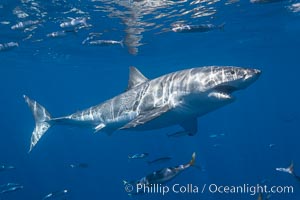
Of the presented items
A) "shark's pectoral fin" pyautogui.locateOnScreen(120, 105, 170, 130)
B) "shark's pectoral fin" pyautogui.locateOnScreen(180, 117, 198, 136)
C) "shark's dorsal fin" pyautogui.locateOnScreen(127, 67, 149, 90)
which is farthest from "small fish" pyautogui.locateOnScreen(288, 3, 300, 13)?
"shark's pectoral fin" pyautogui.locateOnScreen(120, 105, 170, 130)

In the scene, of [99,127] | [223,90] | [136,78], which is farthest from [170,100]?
[99,127]

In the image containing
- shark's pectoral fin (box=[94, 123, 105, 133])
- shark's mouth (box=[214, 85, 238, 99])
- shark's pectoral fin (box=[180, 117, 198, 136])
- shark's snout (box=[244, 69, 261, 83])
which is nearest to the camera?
shark's snout (box=[244, 69, 261, 83])

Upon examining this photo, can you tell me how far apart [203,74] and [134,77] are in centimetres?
327

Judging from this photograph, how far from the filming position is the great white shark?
7074 mm

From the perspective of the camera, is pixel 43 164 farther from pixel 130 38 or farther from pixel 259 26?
pixel 259 26

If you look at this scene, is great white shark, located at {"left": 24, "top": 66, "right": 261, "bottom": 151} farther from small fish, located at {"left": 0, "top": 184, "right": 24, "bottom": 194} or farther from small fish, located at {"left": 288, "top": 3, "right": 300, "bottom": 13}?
small fish, located at {"left": 288, "top": 3, "right": 300, "bottom": 13}

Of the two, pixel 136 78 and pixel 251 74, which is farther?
pixel 136 78

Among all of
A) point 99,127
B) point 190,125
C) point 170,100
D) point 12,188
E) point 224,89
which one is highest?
point 224,89

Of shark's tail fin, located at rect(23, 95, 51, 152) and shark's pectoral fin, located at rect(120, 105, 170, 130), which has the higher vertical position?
shark's pectoral fin, located at rect(120, 105, 170, 130)

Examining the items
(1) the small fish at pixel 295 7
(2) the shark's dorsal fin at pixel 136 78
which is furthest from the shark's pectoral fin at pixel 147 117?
(1) the small fish at pixel 295 7

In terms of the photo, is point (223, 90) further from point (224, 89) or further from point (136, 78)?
point (136, 78)

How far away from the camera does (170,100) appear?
8.27 metres

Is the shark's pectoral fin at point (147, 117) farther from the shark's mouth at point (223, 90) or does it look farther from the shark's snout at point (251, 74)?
the shark's snout at point (251, 74)

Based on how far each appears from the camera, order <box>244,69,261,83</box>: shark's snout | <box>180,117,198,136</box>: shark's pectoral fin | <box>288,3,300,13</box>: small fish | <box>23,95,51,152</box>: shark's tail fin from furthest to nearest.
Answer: <box>288,3,300,13</box>: small fish → <box>23,95,51,152</box>: shark's tail fin → <box>180,117,198,136</box>: shark's pectoral fin → <box>244,69,261,83</box>: shark's snout
